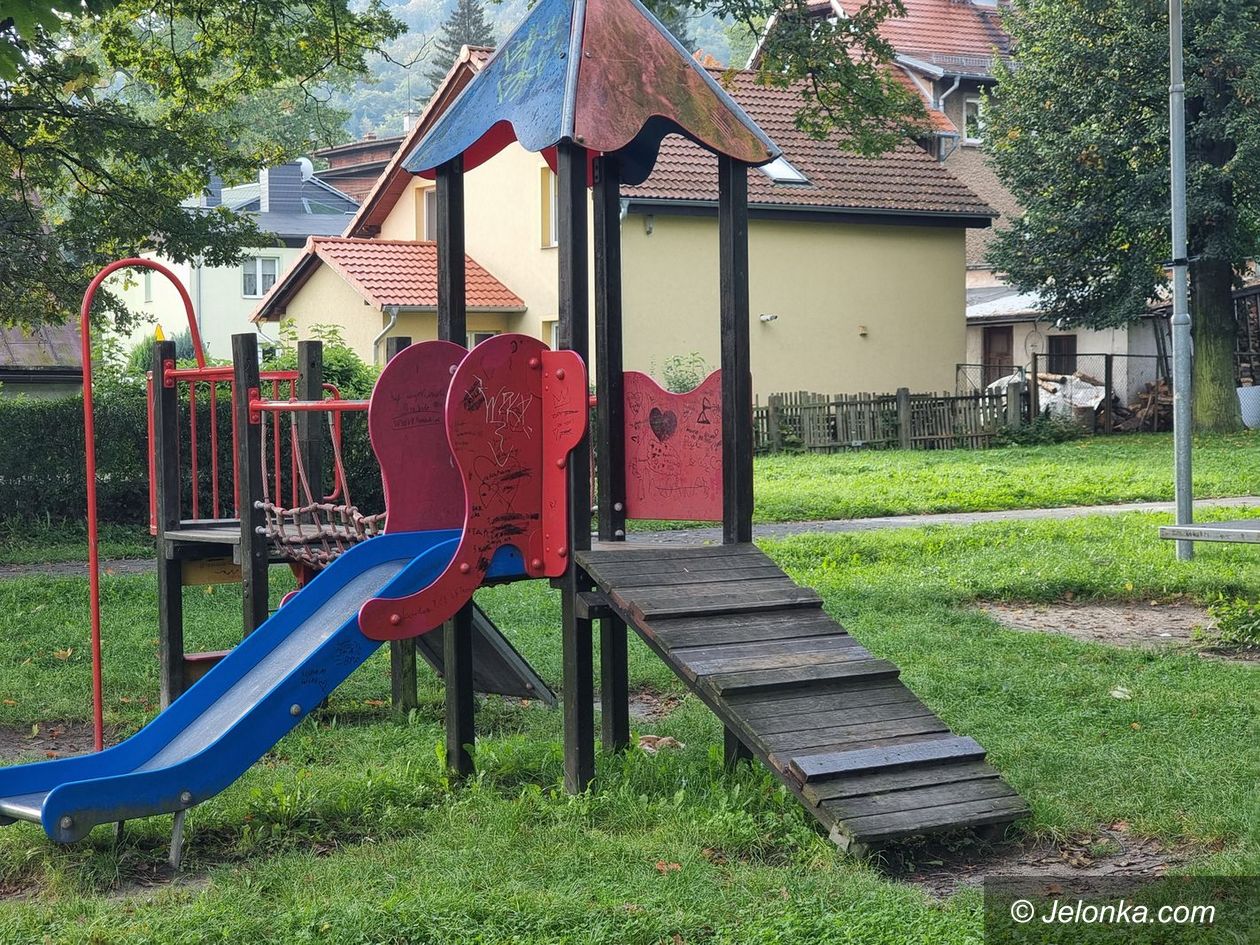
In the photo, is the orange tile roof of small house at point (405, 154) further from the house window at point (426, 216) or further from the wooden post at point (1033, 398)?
the wooden post at point (1033, 398)

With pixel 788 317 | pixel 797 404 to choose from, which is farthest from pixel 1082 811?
pixel 788 317

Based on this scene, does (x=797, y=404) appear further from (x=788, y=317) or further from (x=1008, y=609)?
(x=1008, y=609)

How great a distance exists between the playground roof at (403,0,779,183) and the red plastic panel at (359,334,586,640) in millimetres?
937

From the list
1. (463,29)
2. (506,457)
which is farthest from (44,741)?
(463,29)

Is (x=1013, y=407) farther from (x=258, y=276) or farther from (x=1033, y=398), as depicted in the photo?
(x=258, y=276)

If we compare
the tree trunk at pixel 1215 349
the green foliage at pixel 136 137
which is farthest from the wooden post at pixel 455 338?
the tree trunk at pixel 1215 349

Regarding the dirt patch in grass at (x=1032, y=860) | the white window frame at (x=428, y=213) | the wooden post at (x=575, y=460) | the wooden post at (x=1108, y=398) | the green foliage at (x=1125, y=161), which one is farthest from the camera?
the white window frame at (x=428, y=213)

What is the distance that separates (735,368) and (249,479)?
2420mm

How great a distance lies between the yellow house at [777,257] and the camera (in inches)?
1041

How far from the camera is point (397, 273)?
27.8m

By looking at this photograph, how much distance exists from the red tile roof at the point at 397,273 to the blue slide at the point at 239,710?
21.0m

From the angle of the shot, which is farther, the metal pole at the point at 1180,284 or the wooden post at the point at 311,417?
the metal pole at the point at 1180,284

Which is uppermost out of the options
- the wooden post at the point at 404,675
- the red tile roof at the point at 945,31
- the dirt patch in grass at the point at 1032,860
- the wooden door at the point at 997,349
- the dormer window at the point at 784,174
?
the red tile roof at the point at 945,31

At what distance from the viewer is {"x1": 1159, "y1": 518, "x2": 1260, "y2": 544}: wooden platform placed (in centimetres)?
795
